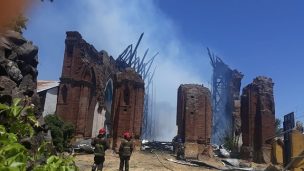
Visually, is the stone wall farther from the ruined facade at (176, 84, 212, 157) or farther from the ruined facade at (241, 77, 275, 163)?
the ruined facade at (241, 77, 275, 163)

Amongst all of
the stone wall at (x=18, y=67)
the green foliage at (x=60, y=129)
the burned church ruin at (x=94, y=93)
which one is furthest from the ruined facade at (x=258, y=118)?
the stone wall at (x=18, y=67)

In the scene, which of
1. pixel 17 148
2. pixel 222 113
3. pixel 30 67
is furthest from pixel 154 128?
pixel 17 148

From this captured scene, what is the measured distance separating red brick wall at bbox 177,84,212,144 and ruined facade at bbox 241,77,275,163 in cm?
242

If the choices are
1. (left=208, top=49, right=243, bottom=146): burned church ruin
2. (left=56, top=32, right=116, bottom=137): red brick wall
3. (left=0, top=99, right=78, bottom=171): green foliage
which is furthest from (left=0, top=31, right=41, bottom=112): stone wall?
(left=208, top=49, right=243, bottom=146): burned church ruin

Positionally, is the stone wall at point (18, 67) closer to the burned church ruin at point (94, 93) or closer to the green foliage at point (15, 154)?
the green foliage at point (15, 154)

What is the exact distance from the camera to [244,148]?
79.9 feet

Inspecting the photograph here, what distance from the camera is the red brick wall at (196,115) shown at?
24922 millimetres

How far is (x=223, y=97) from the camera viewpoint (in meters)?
48.4

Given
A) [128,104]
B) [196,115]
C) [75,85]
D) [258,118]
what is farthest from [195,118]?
[75,85]

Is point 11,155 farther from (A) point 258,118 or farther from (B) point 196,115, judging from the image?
(A) point 258,118

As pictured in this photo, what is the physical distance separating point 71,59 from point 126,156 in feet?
52.3

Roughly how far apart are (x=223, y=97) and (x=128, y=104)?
84.1ft

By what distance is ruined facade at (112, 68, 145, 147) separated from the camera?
78.9ft

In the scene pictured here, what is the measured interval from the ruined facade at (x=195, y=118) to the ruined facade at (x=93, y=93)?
9.60 ft
